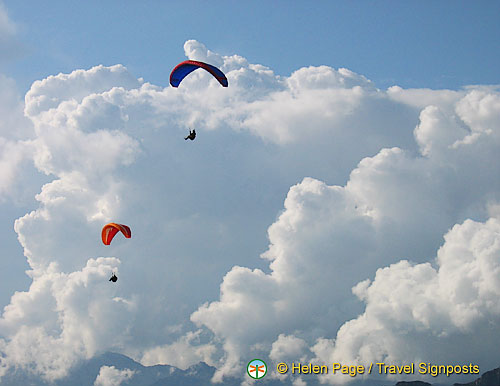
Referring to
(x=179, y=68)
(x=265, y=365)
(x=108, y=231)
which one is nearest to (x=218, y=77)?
(x=179, y=68)

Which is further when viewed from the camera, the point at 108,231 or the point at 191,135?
the point at 108,231

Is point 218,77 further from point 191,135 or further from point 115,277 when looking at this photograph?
point 115,277

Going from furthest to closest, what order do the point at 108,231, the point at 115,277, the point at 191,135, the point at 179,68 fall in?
the point at 108,231 < the point at 115,277 < the point at 179,68 < the point at 191,135

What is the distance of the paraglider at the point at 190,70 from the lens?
278 ft

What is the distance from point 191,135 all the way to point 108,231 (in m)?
30.3

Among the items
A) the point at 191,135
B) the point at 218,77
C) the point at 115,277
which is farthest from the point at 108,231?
the point at 218,77

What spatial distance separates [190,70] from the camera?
89375mm

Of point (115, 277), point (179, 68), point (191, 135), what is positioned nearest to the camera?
point (191, 135)

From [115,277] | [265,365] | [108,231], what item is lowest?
[265,365]

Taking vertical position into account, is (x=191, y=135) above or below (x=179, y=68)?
below

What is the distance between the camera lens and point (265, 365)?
9188 centimetres

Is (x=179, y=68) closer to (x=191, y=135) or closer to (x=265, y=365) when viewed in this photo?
(x=191, y=135)

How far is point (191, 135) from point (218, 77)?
9.82 meters

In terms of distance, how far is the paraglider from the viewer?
84.6 m
